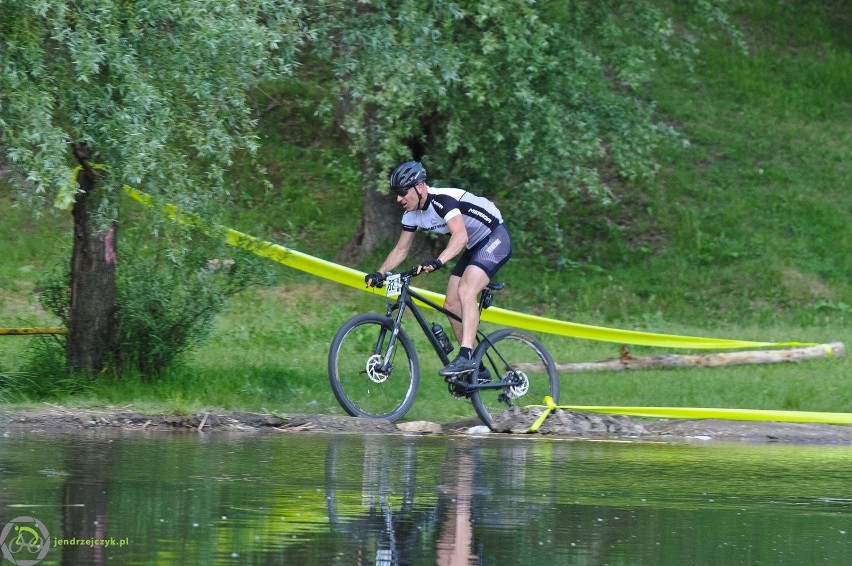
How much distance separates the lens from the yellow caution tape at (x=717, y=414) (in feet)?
36.9

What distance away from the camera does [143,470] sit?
8117 millimetres

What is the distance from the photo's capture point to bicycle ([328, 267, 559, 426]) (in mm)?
10984

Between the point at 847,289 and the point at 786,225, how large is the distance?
2224mm

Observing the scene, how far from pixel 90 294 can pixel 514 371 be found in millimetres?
3612

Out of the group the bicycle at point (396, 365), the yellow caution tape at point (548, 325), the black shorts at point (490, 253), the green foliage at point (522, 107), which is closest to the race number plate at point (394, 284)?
the bicycle at point (396, 365)

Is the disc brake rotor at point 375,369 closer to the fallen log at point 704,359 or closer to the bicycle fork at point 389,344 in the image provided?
the bicycle fork at point 389,344

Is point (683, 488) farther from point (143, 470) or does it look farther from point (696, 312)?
point (696, 312)

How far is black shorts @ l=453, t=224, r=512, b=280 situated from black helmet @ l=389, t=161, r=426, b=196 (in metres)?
Result: 0.77

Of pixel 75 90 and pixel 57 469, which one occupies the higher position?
pixel 75 90

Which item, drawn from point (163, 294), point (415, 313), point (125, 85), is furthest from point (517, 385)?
point (125, 85)

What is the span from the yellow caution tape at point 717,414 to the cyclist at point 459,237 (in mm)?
971

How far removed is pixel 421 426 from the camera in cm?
1084

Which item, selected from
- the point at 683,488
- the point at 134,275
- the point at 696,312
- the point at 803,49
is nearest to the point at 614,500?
the point at 683,488

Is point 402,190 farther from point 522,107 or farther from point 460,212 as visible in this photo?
point 522,107
